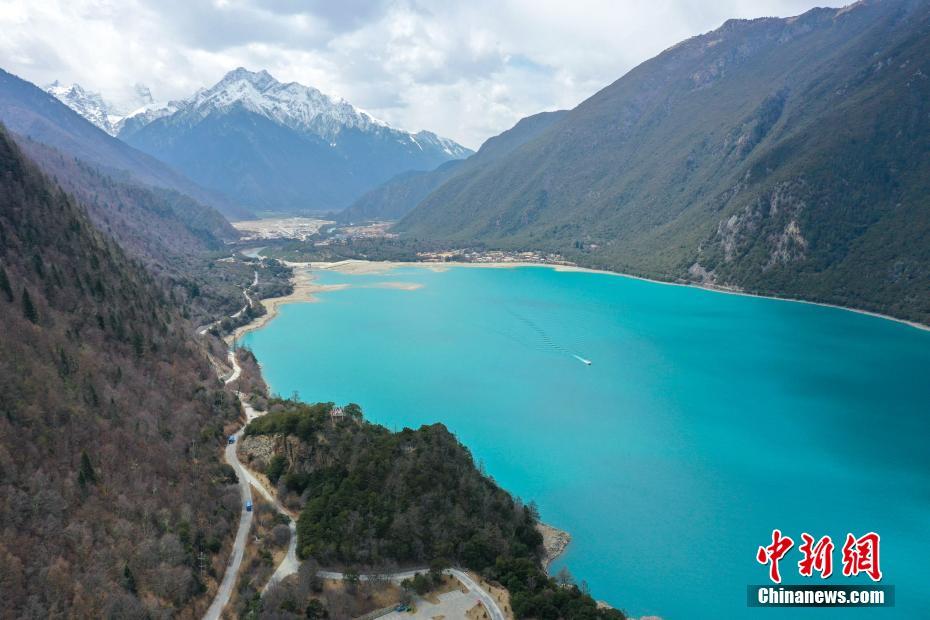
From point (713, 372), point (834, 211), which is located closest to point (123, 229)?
point (713, 372)

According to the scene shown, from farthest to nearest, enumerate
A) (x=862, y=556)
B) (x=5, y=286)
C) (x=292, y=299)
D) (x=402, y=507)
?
1. (x=292, y=299)
2. (x=5, y=286)
3. (x=862, y=556)
4. (x=402, y=507)

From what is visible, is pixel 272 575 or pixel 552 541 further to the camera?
pixel 552 541

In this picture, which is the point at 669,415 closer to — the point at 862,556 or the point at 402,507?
the point at 862,556

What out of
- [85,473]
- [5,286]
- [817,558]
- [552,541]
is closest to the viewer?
[85,473]

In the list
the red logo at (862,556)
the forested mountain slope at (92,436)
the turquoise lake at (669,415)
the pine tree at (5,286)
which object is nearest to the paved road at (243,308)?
the turquoise lake at (669,415)

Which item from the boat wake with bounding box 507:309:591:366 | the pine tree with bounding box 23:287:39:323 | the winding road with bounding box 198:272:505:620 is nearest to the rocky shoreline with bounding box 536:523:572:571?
the winding road with bounding box 198:272:505:620

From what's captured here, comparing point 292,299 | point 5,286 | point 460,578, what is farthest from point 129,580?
point 292,299
